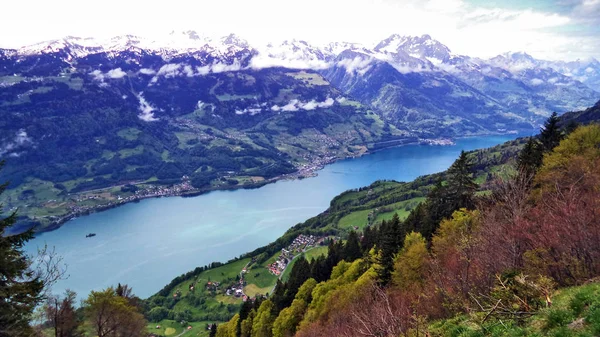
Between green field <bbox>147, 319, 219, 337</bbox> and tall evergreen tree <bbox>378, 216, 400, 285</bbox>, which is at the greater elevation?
tall evergreen tree <bbox>378, 216, 400, 285</bbox>

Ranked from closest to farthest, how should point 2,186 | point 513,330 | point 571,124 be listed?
point 513,330, point 2,186, point 571,124

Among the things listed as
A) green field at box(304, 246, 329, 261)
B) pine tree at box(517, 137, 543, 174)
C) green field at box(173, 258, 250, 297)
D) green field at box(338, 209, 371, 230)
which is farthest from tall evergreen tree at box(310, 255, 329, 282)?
green field at box(338, 209, 371, 230)

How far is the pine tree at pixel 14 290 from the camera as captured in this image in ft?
46.9

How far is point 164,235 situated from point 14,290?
442 ft

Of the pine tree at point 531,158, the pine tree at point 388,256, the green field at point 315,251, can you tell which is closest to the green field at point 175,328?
the green field at point 315,251

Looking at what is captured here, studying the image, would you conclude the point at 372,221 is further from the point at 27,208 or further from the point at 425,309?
the point at 27,208

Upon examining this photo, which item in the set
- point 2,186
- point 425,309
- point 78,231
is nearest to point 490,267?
point 425,309

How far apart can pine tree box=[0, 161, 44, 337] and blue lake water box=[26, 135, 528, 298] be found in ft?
318

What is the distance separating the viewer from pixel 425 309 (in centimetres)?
1809

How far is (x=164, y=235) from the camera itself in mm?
141125

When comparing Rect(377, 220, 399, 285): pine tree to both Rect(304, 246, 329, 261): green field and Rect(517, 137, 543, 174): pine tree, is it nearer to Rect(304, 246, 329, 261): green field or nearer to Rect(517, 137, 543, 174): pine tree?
Rect(517, 137, 543, 174): pine tree

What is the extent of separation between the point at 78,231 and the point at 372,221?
123901 mm

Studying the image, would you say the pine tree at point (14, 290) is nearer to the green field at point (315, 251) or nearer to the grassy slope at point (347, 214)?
the grassy slope at point (347, 214)

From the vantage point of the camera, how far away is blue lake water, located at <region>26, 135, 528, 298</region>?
112812mm
